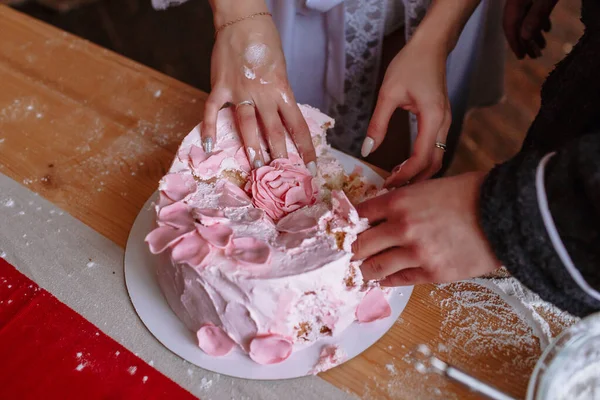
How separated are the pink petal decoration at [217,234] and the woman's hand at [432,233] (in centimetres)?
19

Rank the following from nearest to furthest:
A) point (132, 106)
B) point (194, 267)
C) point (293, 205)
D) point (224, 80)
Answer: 1. point (194, 267)
2. point (293, 205)
3. point (224, 80)
4. point (132, 106)

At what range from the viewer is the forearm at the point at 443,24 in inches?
38.6

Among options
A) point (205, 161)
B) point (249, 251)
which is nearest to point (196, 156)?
point (205, 161)

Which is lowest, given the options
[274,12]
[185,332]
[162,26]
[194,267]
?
[162,26]

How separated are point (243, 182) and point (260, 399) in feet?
1.17

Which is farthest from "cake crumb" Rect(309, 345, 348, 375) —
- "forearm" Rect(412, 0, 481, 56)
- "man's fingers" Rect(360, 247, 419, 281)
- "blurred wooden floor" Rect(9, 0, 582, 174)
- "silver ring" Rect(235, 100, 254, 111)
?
"blurred wooden floor" Rect(9, 0, 582, 174)

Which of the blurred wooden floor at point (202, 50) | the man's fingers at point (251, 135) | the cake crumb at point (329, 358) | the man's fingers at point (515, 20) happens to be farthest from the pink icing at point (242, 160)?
the blurred wooden floor at point (202, 50)

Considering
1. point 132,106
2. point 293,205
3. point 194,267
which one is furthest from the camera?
point 132,106

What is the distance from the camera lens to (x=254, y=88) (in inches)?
38.9

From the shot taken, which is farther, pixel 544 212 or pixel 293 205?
pixel 293 205

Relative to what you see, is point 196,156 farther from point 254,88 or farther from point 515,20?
point 515,20

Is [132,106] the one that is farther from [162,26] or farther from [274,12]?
[162,26]

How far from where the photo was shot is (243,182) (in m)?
0.91

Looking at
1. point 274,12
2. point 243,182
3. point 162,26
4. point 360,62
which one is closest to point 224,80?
point 243,182
